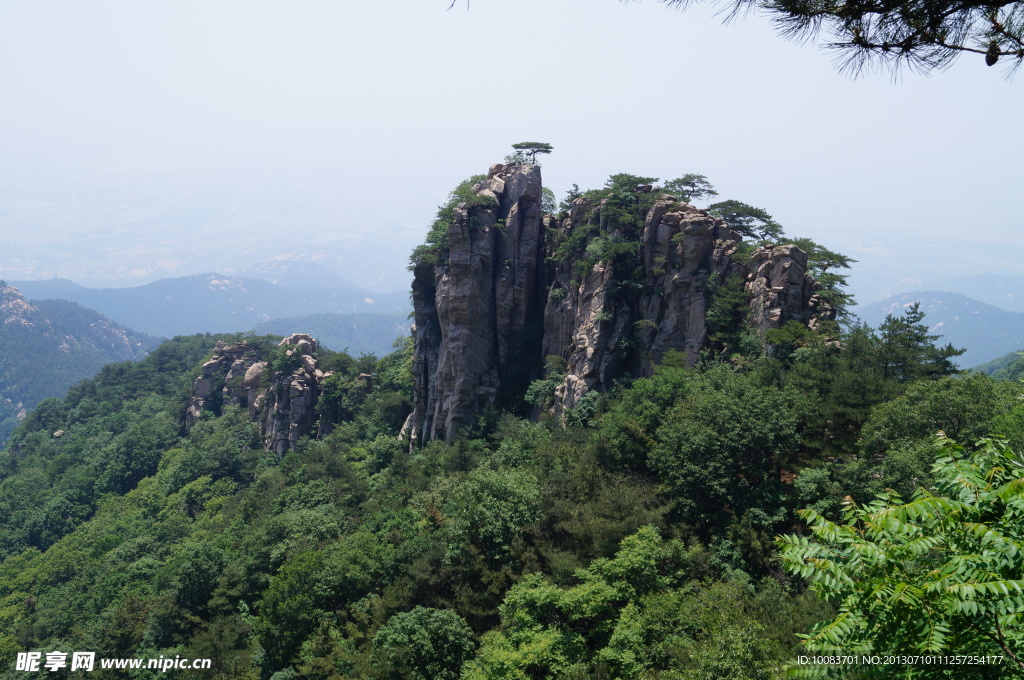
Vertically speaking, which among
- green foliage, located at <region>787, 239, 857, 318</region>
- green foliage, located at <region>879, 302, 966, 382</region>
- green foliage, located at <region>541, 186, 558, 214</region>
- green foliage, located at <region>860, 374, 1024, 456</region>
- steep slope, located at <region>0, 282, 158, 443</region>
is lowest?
steep slope, located at <region>0, 282, 158, 443</region>

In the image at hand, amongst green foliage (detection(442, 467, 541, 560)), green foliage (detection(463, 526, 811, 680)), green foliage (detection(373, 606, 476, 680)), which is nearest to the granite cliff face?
green foliage (detection(442, 467, 541, 560))

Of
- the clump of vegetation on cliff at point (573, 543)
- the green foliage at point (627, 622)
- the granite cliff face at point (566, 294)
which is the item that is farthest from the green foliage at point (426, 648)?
the granite cliff face at point (566, 294)

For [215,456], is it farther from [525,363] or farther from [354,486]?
[525,363]

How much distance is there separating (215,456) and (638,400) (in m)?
45.9

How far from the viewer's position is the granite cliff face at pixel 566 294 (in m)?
31.5

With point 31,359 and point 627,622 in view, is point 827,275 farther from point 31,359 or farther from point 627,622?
point 31,359

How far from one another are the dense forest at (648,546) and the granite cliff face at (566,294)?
228 cm

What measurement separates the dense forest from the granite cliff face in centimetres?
228

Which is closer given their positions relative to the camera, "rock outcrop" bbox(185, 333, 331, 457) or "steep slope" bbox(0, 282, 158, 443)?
"rock outcrop" bbox(185, 333, 331, 457)

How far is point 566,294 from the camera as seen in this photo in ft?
132

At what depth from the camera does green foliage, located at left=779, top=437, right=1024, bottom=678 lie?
5062 millimetres

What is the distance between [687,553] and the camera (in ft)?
58.2

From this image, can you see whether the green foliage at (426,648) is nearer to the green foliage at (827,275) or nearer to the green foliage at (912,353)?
the green foliage at (912,353)

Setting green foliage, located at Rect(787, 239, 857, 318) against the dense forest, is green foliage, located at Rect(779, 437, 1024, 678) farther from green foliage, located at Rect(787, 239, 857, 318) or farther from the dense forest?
green foliage, located at Rect(787, 239, 857, 318)
